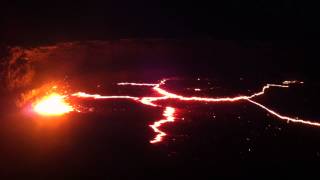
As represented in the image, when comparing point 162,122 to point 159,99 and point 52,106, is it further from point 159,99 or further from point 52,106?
point 52,106

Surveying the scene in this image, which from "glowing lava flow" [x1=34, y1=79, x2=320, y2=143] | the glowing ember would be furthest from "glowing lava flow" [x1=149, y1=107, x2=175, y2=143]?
the glowing ember

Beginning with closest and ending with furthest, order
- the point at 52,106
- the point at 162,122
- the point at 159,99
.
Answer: the point at 162,122
the point at 52,106
the point at 159,99

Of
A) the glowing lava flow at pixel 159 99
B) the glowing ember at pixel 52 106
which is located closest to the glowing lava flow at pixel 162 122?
the glowing lava flow at pixel 159 99

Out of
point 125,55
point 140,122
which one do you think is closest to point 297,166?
point 140,122

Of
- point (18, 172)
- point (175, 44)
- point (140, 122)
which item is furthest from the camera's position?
point (175, 44)

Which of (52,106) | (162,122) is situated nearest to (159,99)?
(162,122)

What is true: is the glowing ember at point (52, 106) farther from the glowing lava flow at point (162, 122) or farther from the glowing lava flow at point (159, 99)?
the glowing lava flow at point (162, 122)

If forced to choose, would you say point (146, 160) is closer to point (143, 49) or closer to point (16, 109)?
point (16, 109)

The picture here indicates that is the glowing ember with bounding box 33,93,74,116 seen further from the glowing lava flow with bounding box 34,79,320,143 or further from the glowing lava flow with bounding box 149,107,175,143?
the glowing lava flow with bounding box 149,107,175,143
